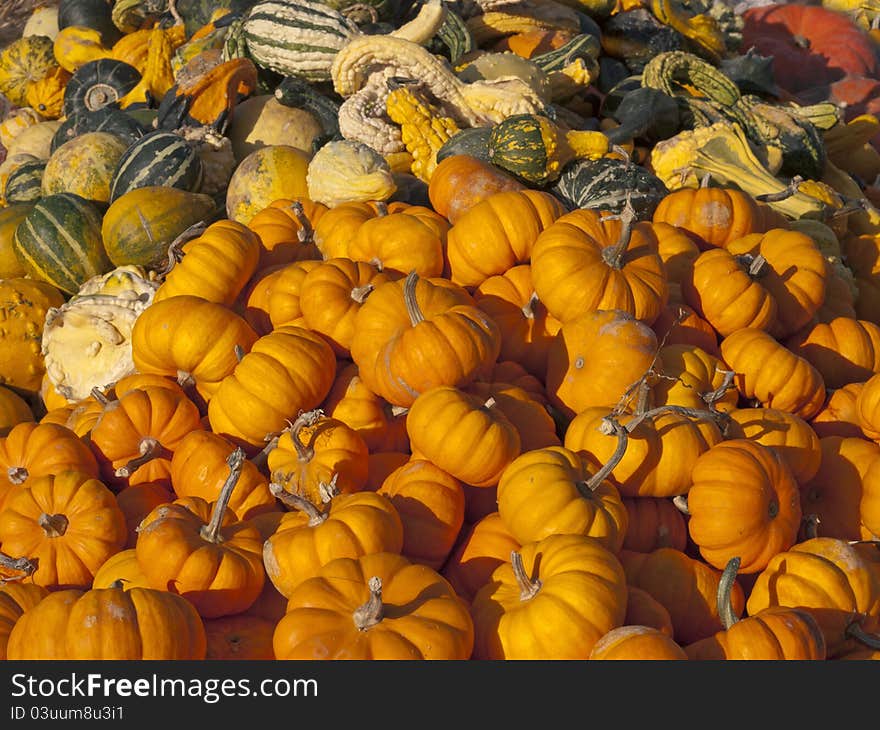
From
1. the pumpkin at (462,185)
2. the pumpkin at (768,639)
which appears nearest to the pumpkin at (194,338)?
the pumpkin at (462,185)

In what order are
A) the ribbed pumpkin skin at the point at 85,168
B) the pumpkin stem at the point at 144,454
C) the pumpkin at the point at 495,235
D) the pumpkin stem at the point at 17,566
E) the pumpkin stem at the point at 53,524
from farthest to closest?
the ribbed pumpkin skin at the point at 85,168 < the pumpkin at the point at 495,235 < the pumpkin stem at the point at 144,454 < the pumpkin stem at the point at 53,524 < the pumpkin stem at the point at 17,566

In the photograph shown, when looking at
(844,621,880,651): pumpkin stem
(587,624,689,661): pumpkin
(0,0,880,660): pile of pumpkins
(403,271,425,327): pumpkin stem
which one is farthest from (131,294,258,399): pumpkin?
(844,621,880,651): pumpkin stem

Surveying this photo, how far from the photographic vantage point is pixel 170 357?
3139mm

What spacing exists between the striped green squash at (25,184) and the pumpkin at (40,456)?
7.88 feet

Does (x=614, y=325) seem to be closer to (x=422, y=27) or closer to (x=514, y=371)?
(x=514, y=371)

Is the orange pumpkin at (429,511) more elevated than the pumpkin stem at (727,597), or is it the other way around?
the pumpkin stem at (727,597)

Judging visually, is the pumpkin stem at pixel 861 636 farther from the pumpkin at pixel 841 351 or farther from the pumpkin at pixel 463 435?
the pumpkin at pixel 841 351

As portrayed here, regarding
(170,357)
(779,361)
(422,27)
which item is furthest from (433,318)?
(422,27)

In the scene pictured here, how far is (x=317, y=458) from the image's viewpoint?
2652 millimetres

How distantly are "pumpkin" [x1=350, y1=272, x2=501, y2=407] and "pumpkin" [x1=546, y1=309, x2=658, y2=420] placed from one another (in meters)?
0.27

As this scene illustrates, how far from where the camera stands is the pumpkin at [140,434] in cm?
298

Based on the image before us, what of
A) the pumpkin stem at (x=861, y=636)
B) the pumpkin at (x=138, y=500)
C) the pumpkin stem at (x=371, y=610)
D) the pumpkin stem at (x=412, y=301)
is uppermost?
the pumpkin stem at (x=412, y=301)

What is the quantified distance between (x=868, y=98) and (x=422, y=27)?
4.47 m

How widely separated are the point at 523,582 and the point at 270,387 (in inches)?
44.2
